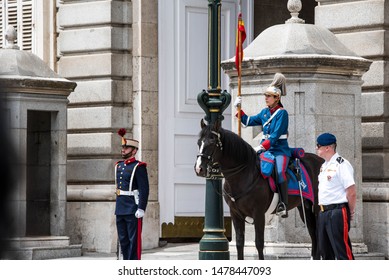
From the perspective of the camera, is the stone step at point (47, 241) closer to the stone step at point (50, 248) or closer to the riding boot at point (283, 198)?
the stone step at point (50, 248)

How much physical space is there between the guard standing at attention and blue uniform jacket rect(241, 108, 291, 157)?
57.4 inches

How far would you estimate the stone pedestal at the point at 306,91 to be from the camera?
11734mm

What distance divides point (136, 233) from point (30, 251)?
3.45 meters

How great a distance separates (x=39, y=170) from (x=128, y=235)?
4.27 meters

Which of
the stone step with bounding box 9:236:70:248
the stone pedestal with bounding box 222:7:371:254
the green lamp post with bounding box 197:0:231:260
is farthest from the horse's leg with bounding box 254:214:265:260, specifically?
the stone step with bounding box 9:236:70:248

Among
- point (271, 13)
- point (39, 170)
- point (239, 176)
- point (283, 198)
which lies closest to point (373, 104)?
point (283, 198)

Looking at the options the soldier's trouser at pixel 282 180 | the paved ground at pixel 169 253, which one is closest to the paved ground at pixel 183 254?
the paved ground at pixel 169 253

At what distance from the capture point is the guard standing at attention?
10648 millimetres

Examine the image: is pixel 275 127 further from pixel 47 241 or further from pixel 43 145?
pixel 43 145

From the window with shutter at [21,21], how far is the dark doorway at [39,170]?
229 centimetres

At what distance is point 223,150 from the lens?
9406mm

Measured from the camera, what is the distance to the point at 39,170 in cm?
1466

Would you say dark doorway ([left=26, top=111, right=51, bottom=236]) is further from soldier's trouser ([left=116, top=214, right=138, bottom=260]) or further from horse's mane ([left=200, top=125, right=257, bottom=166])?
horse's mane ([left=200, top=125, right=257, bottom=166])

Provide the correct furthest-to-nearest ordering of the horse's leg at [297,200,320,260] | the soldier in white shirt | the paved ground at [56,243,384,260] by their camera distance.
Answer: the paved ground at [56,243,384,260] → the horse's leg at [297,200,320,260] → the soldier in white shirt
